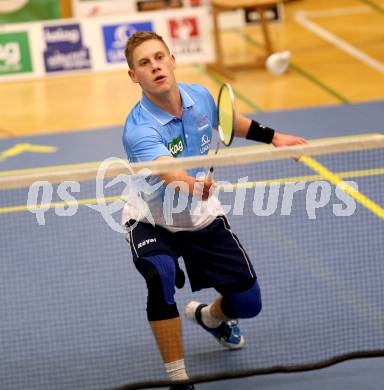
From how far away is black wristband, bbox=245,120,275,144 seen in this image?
Answer: 5473 millimetres

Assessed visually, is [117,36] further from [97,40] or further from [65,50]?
[65,50]

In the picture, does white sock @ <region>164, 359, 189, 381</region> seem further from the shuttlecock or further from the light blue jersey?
the shuttlecock

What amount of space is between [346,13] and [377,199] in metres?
7.97

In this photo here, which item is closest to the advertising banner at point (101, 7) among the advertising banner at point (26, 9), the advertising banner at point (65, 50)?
the advertising banner at point (26, 9)

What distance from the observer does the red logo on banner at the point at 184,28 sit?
12.6 metres

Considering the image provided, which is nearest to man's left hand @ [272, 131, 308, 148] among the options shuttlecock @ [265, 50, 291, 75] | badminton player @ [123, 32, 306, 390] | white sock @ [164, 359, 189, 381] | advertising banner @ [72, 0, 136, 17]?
badminton player @ [123, 32, 306, 390]

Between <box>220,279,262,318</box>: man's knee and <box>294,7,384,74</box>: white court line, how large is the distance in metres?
7.47

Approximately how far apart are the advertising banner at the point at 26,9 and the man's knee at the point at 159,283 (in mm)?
9049

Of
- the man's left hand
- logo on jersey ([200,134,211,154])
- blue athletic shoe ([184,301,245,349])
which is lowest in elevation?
blue athletic shoe ([184,301,245,349])

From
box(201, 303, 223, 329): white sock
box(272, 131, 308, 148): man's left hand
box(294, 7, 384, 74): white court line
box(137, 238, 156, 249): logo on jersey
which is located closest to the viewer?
box(137, 238, 156, 249): logo on jersey

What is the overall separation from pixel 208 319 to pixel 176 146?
3.98 feet

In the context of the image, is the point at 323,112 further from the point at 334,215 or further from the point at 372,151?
the point at 334,215
